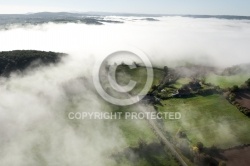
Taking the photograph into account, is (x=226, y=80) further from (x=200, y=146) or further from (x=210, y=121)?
(x=200, y=146)

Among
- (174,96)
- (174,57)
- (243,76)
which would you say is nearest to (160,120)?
(174,96)

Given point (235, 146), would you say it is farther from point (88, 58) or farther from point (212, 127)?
point (88, 58)

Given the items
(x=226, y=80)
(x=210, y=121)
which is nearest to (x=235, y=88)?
(x=226, y=80)

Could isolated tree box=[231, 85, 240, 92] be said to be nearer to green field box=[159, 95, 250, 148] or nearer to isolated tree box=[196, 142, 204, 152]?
green field box=[159, 95, 250, 148]

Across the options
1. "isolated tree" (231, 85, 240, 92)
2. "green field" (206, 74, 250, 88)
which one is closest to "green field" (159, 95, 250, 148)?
"isolated tree" (231, 85, 240, 92)

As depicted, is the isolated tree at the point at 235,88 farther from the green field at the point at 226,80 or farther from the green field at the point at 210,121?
the green field at the point at 210,121

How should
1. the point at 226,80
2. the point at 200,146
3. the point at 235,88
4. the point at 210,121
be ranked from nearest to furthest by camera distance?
the point at 200,146
the point at 210,121
the point at 235,88
the point at 226,80

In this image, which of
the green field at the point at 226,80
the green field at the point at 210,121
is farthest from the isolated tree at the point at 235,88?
the green field at the point at 210,121

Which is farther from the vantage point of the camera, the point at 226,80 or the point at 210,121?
the point at 226,80

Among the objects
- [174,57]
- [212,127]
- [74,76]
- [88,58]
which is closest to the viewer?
[212,127]

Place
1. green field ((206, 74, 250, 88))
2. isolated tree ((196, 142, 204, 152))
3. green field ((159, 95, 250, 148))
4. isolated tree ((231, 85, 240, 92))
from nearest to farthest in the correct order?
isolated tree ((196, 142, 204, 152)) < green field ((159, 95, 250, 148)) < isolated tree ((231, 85, 240, 92)) < green field ((206, 74, 250, 88))

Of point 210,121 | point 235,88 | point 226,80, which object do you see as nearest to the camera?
point 210,121
